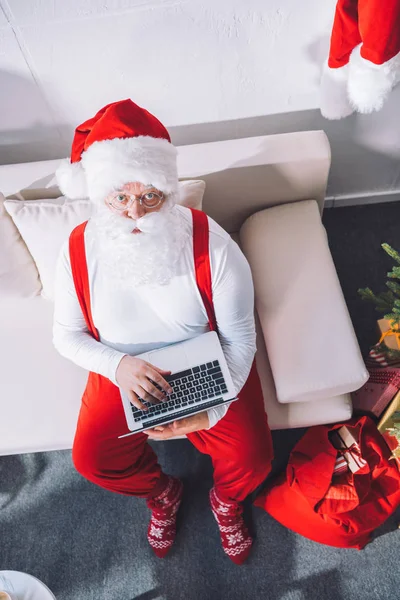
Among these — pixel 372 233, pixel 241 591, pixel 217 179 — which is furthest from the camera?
pixel 372 233

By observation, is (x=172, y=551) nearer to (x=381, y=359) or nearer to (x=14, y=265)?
(x=381, y=359)

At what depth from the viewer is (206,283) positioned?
4.39 feet

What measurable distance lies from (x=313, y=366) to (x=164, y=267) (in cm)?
53

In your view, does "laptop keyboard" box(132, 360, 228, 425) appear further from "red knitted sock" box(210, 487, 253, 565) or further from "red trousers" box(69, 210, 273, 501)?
"red knitted sock" box(210, 487, 253, 565)

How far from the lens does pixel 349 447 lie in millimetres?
1604

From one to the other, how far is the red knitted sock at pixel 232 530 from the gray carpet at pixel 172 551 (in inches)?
2.4

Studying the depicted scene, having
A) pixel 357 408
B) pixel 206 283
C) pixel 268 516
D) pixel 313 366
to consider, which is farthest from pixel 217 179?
pixel 268 516

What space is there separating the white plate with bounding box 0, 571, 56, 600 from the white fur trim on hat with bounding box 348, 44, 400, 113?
1647mm

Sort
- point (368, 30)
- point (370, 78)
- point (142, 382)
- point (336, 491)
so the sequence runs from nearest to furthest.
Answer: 1. point (368, 30)
2. point (370, 78)
3. point (142, 382)
4. point (336, 491)

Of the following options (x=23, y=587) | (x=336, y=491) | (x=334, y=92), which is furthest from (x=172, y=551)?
(x=334, y=92)

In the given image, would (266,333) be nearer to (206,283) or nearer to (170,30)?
(206,283)

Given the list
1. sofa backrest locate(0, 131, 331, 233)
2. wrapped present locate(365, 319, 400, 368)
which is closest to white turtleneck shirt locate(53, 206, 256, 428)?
sofa backrest locate(0, 131, 331, 233)

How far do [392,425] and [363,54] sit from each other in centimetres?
114

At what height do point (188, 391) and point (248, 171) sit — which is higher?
point (248, 171)
